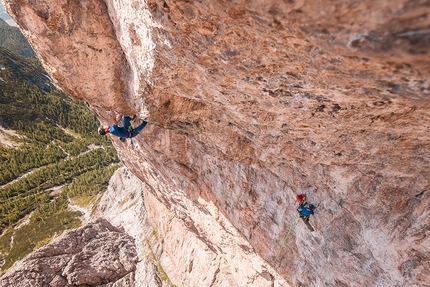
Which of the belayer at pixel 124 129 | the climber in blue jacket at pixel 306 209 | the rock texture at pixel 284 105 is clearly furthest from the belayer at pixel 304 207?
the belayer at pixel 124 129

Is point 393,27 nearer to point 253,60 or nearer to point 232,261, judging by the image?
point 253,60

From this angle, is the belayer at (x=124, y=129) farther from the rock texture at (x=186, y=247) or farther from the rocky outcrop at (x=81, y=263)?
the rocky outcrop at (x=81, y=263)

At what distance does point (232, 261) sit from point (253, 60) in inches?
340

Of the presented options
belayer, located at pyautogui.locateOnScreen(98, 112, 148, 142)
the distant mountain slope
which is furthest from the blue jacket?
the distant mountain slope

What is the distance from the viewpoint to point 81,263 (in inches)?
569

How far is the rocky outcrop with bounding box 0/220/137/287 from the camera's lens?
13367mm

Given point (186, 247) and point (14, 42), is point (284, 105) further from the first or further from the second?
point (14, 42)

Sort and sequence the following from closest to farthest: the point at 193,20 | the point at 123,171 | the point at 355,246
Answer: the point at 193,20, the point at 355,246, the point at 123,171

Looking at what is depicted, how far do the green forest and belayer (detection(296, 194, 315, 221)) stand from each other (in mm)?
27183

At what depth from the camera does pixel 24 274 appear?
Result: 13.3 metres

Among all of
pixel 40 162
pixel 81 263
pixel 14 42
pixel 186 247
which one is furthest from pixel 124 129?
pixel 14 42

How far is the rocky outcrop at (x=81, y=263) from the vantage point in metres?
13.4

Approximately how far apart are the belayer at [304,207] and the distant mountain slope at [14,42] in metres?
180

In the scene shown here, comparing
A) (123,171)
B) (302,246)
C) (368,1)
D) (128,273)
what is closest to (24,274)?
(128,273)
